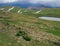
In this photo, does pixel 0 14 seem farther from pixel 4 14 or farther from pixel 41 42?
pixel 41 42

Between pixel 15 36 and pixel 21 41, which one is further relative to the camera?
pixel 15 36

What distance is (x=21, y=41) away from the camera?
30.4 meters

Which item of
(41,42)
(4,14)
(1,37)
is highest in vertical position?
(1,37)

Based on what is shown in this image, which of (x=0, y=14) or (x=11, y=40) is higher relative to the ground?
(x=11, y=40)

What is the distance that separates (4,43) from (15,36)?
5.74m

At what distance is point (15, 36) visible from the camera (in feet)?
108

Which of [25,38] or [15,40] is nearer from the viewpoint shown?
[15,40]

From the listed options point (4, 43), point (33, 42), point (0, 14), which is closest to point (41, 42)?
point (33, 42)

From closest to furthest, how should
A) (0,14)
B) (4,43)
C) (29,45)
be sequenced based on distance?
1. (4,43)
2. (29,45)
3. (0,14)

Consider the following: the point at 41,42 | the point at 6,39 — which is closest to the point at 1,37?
the point at 6,39

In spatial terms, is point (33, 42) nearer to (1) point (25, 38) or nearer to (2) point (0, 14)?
(1) point (25, 38)

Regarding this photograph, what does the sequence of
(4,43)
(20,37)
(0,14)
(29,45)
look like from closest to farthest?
(4,43), (29,45), (20,37), (0,14)

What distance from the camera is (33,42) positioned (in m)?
31.7

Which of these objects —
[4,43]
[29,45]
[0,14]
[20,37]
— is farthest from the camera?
[0,14]
